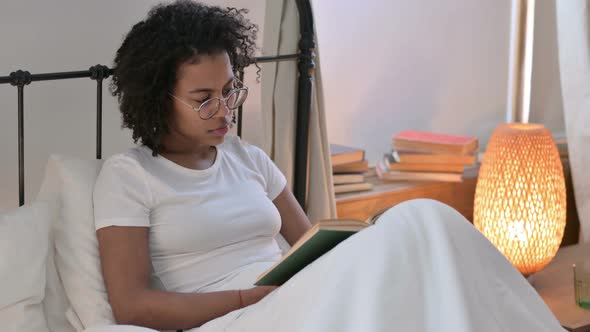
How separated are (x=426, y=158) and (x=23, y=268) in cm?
152

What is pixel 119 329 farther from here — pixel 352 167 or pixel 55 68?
pixel 352 167

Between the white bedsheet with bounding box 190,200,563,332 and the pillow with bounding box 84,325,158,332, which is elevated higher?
the white bedsheet with bounding box 190,200,563,332

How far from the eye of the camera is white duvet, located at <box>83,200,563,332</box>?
1.52 meters

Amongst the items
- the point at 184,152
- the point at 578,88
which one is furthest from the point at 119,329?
the point at 578,88

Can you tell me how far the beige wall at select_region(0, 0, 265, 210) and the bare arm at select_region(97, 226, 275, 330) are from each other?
436 mm

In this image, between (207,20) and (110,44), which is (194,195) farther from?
(110,44)

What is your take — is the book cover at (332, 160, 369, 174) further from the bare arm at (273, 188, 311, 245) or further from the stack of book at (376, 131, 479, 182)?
the bare arm at (273, 188, 311, 245)

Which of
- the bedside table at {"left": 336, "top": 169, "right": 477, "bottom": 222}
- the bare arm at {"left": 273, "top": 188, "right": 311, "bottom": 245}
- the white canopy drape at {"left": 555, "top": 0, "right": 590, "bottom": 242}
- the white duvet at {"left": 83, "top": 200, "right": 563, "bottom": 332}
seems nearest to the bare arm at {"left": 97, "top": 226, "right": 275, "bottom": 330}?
the white duvet at {"left": 83, "top": 200, "right": 563, "bottom": 332}

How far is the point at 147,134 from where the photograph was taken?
1.92 m

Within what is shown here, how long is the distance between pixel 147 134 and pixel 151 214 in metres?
0.17

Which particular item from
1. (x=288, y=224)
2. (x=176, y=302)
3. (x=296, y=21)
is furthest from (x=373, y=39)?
→ (x=176, y=302)

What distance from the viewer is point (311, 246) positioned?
1691 millimetres

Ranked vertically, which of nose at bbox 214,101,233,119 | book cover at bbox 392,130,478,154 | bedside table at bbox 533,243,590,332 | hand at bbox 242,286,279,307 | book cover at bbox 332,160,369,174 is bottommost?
bedside table at bbox 533,243,590,332

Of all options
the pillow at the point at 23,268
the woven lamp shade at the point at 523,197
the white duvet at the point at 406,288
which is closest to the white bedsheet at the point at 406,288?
the white duvet at the point at 406,288
